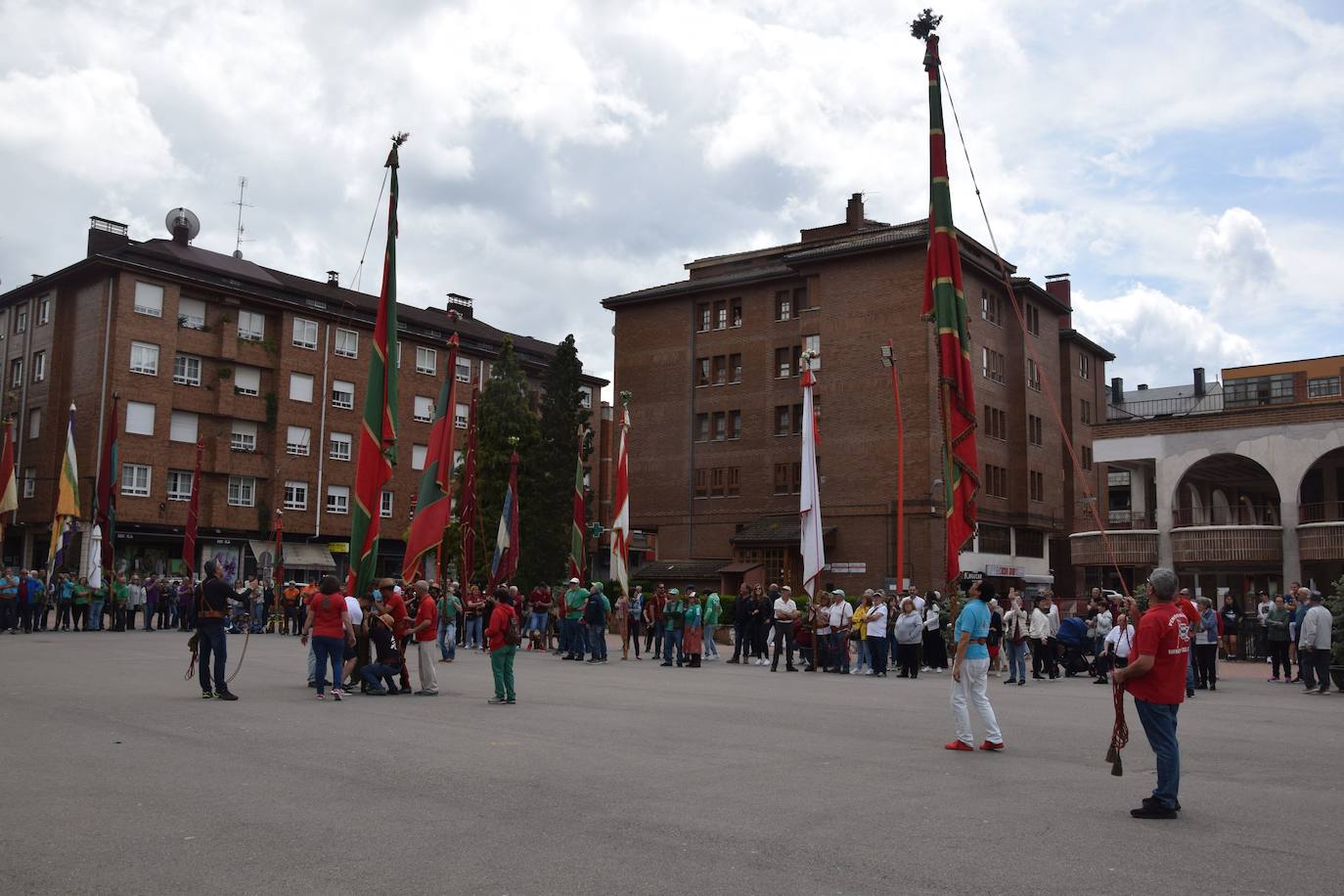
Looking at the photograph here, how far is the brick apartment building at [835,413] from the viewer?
54000 millimetres

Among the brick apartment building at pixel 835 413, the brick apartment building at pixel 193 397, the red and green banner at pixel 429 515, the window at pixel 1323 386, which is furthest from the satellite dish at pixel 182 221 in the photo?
the window at pixel 1323 386

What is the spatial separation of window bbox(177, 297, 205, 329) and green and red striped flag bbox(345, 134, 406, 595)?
144 ft

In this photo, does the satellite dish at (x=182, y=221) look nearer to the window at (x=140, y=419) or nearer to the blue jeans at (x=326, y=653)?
the window at (x=140, y=419)

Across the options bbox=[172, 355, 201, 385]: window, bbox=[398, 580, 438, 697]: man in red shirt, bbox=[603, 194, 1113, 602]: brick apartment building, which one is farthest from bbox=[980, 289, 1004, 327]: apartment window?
bbox=[398, 580, 438, 697]: man in red shirt

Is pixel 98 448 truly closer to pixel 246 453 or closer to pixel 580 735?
pixel 246 453

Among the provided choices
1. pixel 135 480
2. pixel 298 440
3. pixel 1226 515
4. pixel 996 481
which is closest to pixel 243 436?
pixel 298 440

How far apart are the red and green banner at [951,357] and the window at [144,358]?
48.7 metres

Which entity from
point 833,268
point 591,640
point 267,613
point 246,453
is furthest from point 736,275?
point 591,640

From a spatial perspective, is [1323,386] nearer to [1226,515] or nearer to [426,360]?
[1226,515]

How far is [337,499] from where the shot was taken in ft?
205

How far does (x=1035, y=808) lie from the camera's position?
26.2 feet

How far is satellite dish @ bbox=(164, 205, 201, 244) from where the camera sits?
6116 cm

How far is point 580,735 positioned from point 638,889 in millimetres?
6241

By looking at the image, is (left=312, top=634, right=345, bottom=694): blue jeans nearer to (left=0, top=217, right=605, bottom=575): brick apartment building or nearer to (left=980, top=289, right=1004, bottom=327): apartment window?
(left=0, top=217, right=605, bottom=575): brick apartment building
